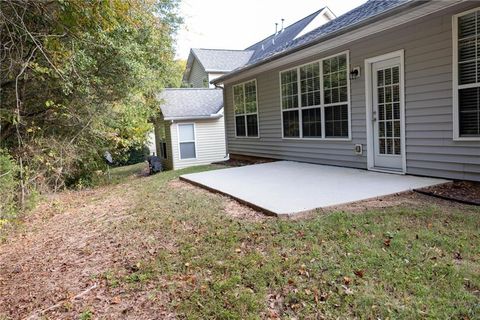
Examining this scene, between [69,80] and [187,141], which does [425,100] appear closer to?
[69,80]

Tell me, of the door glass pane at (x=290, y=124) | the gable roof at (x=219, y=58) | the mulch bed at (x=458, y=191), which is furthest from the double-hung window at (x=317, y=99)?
the gable roof at (x=219, y=58)

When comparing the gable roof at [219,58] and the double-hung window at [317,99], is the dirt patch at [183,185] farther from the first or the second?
the gable roof at [219,58]

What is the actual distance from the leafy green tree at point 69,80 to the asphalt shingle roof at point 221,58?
9125 mm

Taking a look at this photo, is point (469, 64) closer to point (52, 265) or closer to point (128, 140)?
point (52, 265)

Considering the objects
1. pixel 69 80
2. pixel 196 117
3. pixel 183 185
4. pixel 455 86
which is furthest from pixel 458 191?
pixel 196 117

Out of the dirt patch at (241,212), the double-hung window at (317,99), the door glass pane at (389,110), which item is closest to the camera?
the dirt patch at (241,212)

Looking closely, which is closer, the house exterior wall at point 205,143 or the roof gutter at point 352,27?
the roof gutter at point 352,27

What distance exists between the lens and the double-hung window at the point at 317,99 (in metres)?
7.27

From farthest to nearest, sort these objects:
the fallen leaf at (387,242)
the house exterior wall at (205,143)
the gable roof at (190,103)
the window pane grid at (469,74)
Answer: the house exterior wall at (205,143)
the gable roof at (190,103)
the window pane grid at (469,74)
the fallen leaf at (387,242)

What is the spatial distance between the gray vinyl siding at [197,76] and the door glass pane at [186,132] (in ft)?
20.6

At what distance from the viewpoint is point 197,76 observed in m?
22.0

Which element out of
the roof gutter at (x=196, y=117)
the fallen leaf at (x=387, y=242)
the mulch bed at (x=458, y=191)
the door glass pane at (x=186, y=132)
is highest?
the roof gutter at (x=196, y=117)

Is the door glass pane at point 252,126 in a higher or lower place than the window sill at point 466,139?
higher

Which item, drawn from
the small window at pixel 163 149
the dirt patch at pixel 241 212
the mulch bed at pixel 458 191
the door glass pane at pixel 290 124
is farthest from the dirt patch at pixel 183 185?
the small window at pixel 163 149
